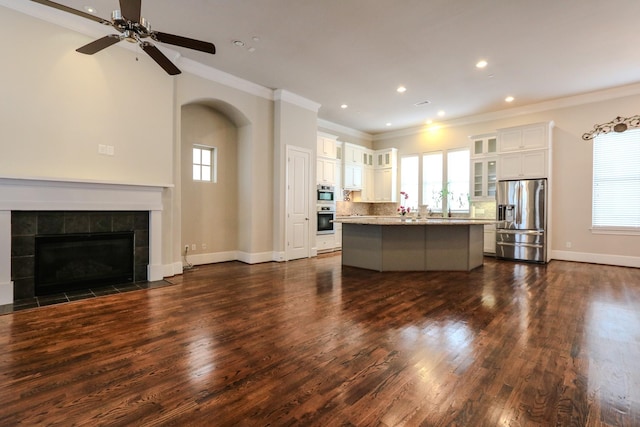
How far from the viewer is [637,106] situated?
5.91 m

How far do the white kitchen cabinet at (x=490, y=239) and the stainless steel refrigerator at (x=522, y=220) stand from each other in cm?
28

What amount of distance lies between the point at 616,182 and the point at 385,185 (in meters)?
5.11

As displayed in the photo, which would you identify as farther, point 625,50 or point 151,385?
point 625,50

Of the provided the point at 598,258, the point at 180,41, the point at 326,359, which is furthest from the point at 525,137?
the point at 180,41

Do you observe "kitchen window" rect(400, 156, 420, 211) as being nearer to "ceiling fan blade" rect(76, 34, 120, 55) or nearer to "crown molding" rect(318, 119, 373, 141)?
"crown molding" rect(318, 119, 373, 141)

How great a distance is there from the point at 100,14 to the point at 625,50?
7342 millimetres

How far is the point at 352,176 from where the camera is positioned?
885 centimetres

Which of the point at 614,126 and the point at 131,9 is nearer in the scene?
the point at 131,9

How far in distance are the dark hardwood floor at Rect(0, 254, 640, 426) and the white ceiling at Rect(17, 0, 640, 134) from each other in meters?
3.50

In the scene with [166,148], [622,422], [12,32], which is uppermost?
[12,32]

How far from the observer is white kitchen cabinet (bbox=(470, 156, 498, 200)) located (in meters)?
7.31

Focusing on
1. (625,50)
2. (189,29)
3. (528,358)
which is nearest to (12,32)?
(189,29)

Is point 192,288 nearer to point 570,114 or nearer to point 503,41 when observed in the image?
point 503,41

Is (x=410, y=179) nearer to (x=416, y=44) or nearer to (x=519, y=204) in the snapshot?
(x=519, y=204)
